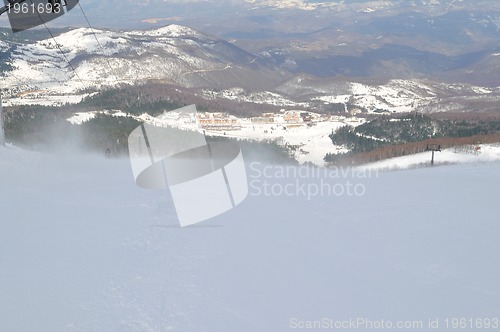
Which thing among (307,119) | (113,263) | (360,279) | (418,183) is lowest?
(307,119)

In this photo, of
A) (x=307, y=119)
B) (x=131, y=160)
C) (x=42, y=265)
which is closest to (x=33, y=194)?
(x=42, y=265)

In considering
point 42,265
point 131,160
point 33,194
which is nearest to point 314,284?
point 42,265

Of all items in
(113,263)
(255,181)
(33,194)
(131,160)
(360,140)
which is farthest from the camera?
(360,140)

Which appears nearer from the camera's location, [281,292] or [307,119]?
[281,292]

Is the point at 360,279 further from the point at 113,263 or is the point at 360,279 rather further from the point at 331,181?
the point at 331,181

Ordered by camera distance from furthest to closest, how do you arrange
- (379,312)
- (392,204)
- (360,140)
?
(360,140) < (392,204) < (379,312)

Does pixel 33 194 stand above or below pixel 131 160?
above
